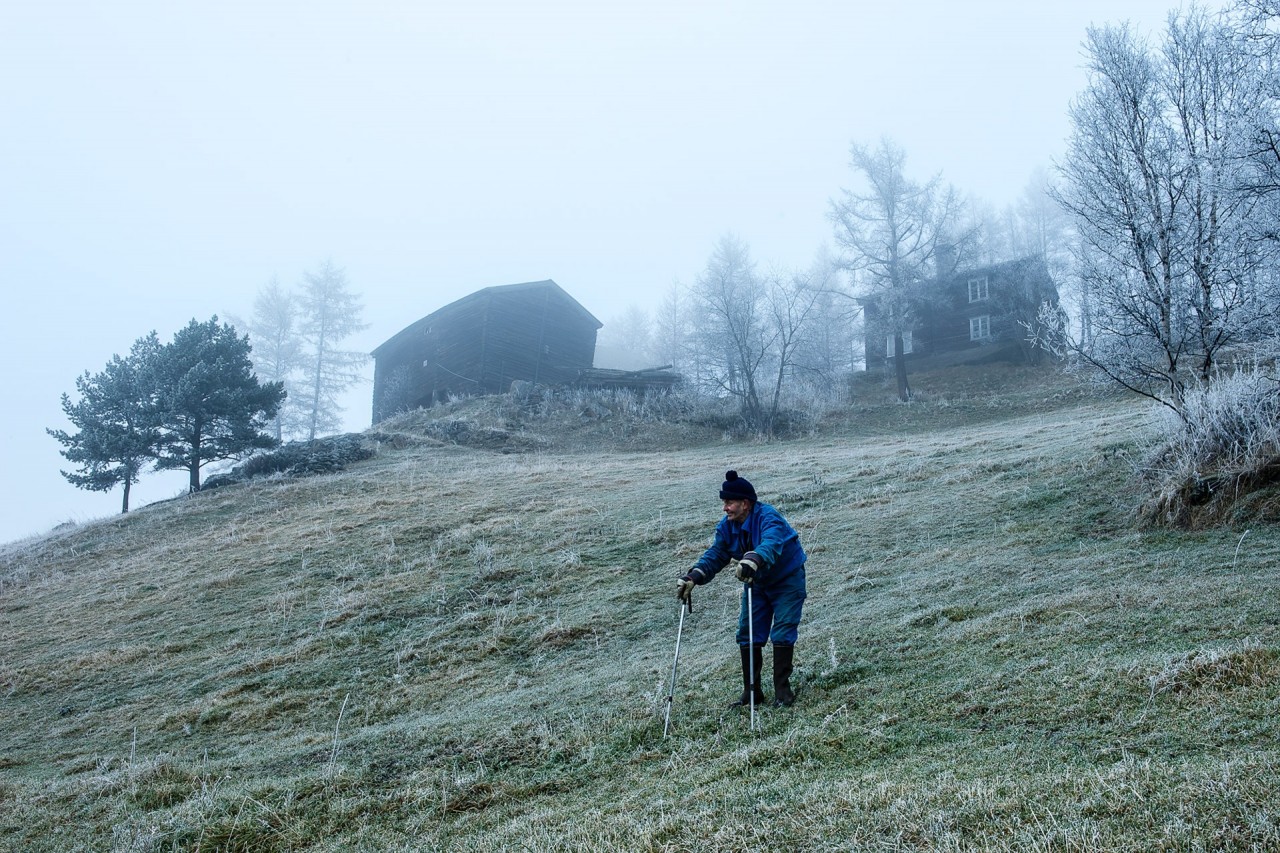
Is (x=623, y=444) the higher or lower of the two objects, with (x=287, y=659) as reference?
higher

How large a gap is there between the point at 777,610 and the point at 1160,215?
29.6 feet

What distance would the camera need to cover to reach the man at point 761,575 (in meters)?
5.54

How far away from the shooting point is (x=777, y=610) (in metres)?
5.73

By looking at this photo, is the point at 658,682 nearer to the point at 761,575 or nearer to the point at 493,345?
the point at 761,575

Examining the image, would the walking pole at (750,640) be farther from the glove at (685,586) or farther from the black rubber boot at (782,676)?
the glove at (685,586)

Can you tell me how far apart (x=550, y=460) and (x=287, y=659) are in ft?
50.1

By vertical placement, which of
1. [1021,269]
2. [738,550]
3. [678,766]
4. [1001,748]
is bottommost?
[678,766]

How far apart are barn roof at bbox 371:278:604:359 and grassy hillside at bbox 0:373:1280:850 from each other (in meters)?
24.4

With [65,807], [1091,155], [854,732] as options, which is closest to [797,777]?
[854,732]

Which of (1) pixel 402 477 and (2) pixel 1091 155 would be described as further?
(1) pixel 402 477

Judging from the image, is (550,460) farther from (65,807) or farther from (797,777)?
(797,777)

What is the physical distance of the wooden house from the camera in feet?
121

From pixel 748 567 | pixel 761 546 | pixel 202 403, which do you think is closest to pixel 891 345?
pixel 202 403

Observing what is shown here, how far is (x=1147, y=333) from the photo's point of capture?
11.1 meters
